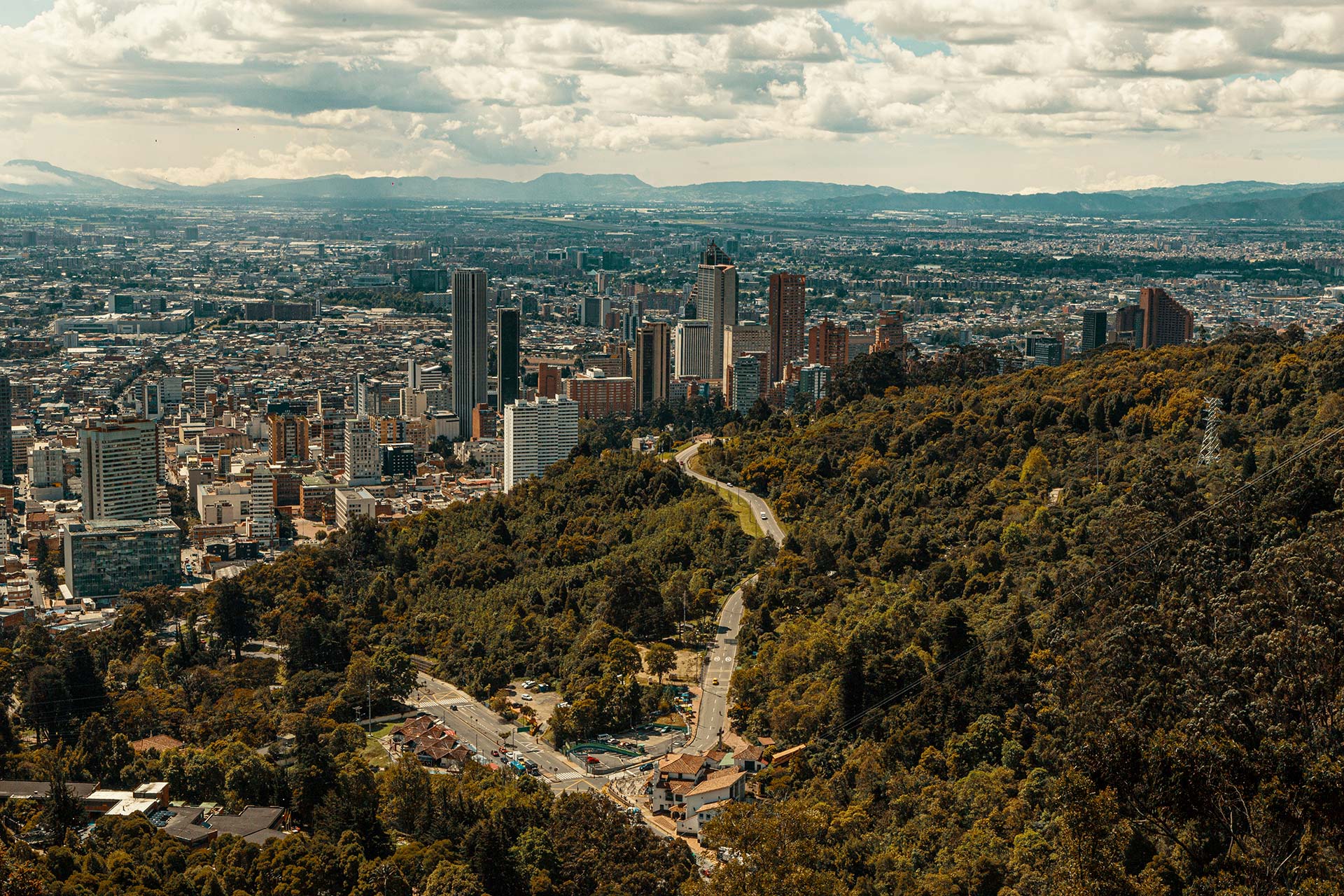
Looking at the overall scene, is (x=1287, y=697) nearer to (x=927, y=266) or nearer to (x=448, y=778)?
(x=448, y=778)

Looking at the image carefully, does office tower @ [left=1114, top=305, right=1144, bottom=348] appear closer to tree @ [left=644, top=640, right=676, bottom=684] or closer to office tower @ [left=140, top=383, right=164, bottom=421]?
office tower @ [left=140, top=383, right=164, bottom=421]

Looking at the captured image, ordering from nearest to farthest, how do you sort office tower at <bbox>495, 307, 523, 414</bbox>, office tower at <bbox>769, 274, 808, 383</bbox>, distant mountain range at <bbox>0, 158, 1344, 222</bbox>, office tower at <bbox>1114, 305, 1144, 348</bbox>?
office tower at <bbox>1114, 305, 1144, 348</bbox>
office tower at <bbox>495, 307, 523, 414</bbox>
office tower at <bbox>769, 274, 808, 383</bbox>
distant mountain range at <bbox>0, 158, 1344, 222</bbox>

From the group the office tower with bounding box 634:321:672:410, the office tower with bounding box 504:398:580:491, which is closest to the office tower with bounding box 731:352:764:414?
the office tower with bounding box 634:321:672:410

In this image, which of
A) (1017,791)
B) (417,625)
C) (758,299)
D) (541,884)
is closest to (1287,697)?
(1017,791)

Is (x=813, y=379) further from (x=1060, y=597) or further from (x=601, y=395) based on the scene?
(x=1060, y=597)

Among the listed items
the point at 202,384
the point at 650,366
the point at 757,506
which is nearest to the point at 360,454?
the point at 650,366
